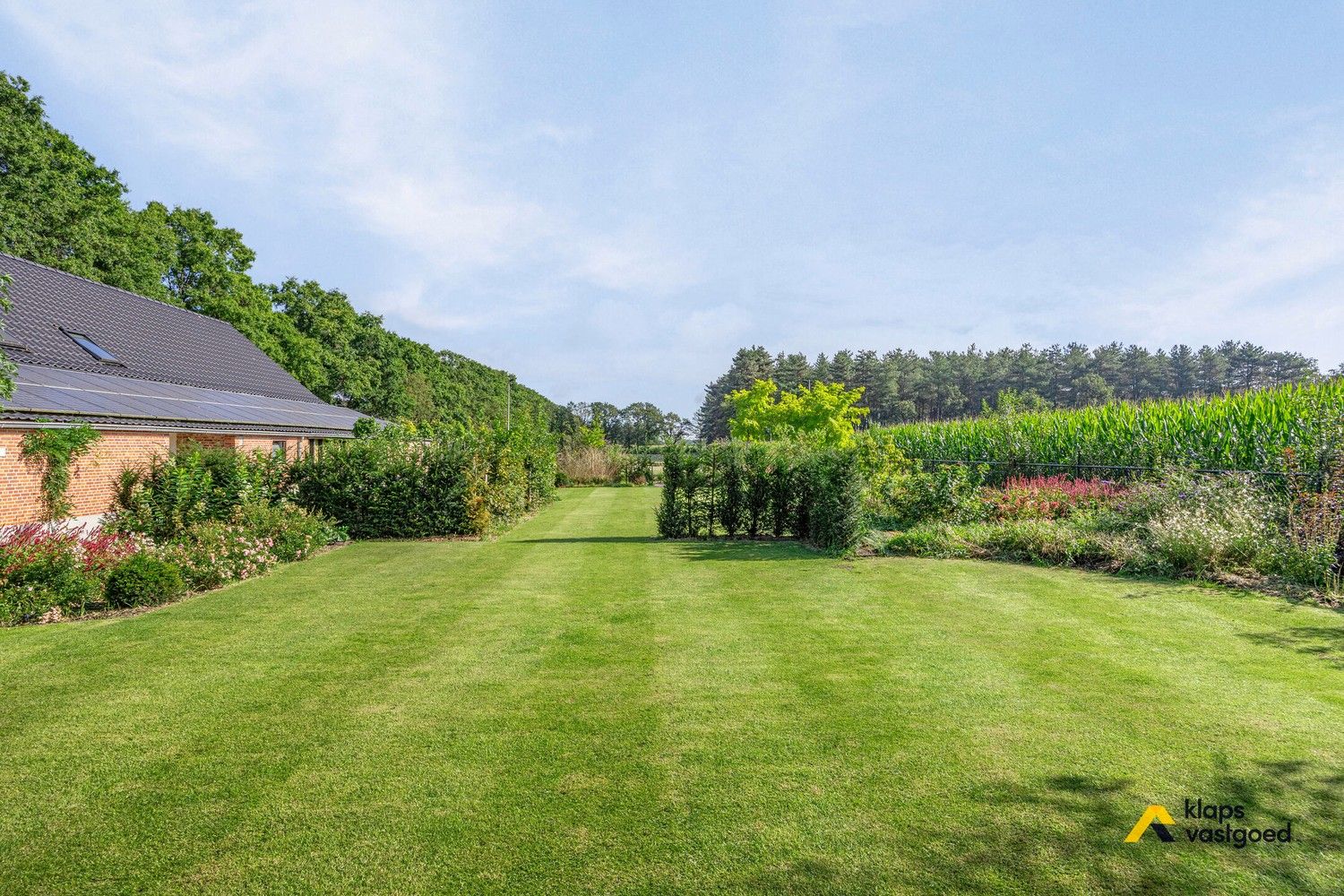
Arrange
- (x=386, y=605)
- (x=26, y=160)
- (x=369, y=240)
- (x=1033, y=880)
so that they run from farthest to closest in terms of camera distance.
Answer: (x=26, y=160)
(x=369, y=240)
(x=386, y=605)
(x=1033, y=880)

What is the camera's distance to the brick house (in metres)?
10.1

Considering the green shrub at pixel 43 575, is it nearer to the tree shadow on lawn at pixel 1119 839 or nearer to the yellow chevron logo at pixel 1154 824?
the tree shadow on lawn at pixel 1119 839

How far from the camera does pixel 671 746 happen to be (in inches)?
151

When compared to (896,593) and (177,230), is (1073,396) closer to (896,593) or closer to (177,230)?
(896,593)

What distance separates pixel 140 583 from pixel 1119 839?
9.13 metres

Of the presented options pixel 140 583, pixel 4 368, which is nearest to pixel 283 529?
pixel 140 583

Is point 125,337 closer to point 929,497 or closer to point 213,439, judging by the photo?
point 213,439

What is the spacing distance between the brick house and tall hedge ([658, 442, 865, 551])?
25.4 feet

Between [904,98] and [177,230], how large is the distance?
126 feet

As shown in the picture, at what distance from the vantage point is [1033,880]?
2.64 meters

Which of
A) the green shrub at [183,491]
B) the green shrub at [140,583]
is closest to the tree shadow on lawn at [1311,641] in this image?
the green shrub at [140,583]

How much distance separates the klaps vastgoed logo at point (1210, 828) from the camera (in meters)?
2.91

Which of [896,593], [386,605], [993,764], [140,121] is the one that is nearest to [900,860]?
[993,764]

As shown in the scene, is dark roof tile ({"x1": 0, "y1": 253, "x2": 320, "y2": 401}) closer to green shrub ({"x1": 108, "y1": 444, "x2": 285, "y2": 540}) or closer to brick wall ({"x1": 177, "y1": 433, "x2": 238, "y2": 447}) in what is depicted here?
brick wall ({"x1": 177, "y1": 433, "x2": 238, "y2": 447})
